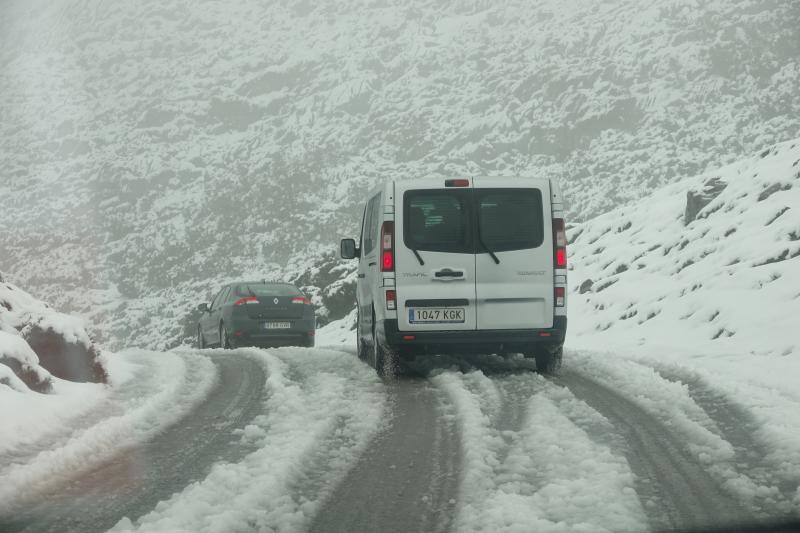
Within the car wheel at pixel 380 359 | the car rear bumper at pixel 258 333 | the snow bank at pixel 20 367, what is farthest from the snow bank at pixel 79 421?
the car rear bumper at pixel 258 333

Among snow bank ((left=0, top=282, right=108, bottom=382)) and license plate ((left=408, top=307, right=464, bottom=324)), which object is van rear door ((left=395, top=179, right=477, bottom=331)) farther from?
snow bank ((left=0, top=282, right=108, bottom=382))

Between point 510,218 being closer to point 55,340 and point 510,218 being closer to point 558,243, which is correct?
point 558,243

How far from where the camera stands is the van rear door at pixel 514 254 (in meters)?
8.48

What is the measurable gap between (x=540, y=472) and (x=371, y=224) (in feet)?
18.9

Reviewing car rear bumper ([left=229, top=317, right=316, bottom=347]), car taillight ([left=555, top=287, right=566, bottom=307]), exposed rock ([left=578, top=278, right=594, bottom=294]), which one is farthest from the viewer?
exposed rock ([left=578, top=278, right=594, bottom=294])

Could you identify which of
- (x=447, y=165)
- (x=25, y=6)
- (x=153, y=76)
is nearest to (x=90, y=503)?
(x=447, y=165)

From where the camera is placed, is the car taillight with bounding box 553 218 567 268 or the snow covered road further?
the car taillight with bounding box 553 218 567 268

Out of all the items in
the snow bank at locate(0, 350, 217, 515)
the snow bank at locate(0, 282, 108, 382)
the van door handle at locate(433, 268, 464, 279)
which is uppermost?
the van door handle at locate(433, 268, 464, 279)

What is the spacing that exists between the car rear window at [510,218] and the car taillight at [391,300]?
1.09 meters

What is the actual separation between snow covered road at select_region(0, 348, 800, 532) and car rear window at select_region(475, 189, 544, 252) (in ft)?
5.03

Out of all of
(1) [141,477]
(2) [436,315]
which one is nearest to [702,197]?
(2) [436,315]

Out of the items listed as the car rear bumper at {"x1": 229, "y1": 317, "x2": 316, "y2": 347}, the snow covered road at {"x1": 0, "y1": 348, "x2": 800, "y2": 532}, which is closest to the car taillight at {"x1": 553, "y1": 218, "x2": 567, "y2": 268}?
the snow covered road at {"x1": 0, "y1": 348, "x2": 800, "y2": 532}

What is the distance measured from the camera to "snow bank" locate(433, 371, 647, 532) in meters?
3.79

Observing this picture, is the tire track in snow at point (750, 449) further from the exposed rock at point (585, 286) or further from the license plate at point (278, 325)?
the exposed rock at point (585, 286)
